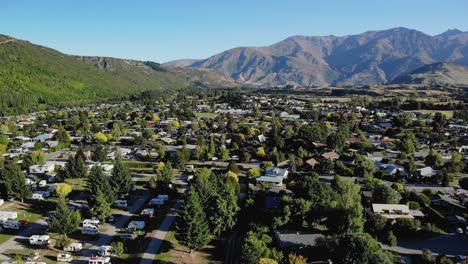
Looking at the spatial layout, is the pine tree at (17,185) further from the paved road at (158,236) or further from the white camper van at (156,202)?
the paved road at (158,236)

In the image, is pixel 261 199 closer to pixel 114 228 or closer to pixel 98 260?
pixel 114 228

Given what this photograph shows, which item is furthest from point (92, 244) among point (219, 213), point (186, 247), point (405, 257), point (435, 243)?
point (435, 243)

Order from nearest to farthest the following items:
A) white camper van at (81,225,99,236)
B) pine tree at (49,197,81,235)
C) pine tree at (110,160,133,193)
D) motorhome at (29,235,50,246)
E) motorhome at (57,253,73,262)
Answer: motorhome at (57,253,73,262), motorhome at (29,235,50,246), pine tree at (49,197,81,235), white camper van at (81,225,99,236), pine tree at (110,160,133,193)

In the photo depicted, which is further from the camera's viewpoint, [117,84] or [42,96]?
[117,84]

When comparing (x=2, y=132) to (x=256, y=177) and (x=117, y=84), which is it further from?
(x=117, y=84)

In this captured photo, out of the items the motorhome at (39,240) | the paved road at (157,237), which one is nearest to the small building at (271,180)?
the paved road at (157,237)

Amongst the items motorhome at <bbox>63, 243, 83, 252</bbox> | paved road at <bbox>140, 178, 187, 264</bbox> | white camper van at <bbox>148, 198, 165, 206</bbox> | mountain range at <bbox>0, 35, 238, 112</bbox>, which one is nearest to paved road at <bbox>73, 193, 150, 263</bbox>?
motorhome at <bbox>63, 243, 83, 252</bbox>

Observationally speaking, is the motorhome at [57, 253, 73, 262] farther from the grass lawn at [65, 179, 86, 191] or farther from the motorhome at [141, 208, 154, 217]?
the grass lawn at [65, 179, 86, 191]
